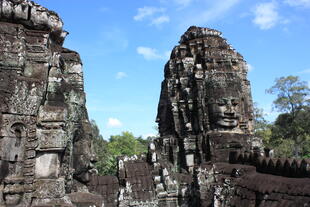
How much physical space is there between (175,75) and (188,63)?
68 centimetres

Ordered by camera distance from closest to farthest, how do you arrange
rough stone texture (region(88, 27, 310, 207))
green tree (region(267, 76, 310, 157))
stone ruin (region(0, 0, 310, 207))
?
stone ruin (region(0, 0, 310, 207))
rough stone texture (region(88, 27, 310, 207))
green tree (region(267, 76, 310, 157))

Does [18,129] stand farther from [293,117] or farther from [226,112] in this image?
[293,117]

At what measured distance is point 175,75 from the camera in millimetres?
11305

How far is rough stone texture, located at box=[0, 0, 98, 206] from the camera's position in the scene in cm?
344

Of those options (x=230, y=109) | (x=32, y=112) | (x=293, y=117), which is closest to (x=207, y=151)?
(x=230, y=109)

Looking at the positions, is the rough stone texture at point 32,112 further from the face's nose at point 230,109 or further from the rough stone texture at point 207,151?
the face's nose at point 230,109

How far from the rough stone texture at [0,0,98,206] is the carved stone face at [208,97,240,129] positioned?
5829 millimetres

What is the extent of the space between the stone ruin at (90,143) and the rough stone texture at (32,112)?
0.04 feet

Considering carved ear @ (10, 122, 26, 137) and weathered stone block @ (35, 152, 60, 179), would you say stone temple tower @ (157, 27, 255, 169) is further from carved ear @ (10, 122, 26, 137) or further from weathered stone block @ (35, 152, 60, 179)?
carved ear @ (10, 122, 26, 137)

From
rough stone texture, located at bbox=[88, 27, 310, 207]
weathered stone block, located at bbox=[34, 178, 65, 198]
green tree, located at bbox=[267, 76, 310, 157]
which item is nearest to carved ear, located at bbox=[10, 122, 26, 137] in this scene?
weathered stone block, located at bbox=[34, 178, 65, 198]

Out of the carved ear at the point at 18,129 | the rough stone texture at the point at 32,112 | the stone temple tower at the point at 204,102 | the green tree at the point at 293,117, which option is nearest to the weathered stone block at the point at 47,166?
the rough stone texture at the point at 32,112

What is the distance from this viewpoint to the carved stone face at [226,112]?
9109 mm

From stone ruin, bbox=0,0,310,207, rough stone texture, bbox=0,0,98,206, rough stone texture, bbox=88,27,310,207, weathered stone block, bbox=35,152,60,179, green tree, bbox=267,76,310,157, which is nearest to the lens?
rough stone texture, bbox=0,0,98,206

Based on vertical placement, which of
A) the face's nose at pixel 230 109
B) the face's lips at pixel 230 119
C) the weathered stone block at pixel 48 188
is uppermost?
the face's nose at pixel 230 109
